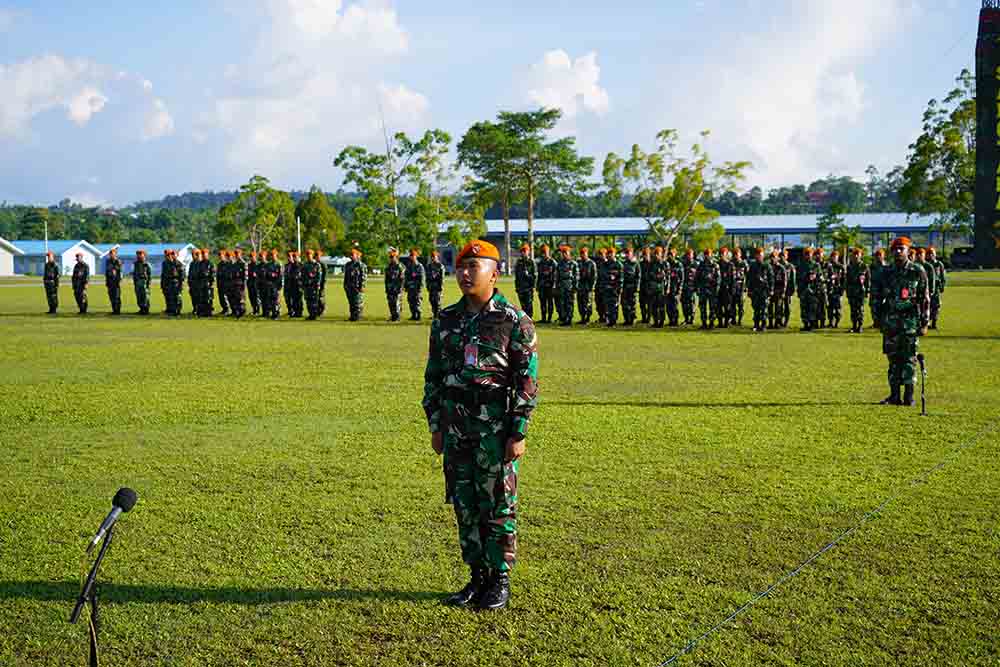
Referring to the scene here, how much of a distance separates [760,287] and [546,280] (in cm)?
543

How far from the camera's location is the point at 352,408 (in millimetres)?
11102

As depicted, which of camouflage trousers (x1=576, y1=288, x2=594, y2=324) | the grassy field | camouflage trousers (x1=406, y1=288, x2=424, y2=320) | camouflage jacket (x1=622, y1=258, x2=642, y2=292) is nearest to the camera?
the grassy field

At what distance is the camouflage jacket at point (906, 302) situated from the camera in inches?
429

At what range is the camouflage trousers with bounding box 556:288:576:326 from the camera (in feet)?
78.5

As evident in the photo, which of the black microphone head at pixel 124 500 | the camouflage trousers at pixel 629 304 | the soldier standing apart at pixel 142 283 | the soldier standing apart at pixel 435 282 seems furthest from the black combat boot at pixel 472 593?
the soldier standing apart at pixel 142 283

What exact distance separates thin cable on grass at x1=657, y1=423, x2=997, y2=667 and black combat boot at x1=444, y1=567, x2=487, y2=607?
1.12m

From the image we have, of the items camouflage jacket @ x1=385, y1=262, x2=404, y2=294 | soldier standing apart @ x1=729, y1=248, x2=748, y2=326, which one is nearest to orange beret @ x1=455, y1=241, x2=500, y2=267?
soldier standing apart @ x1=729, y1=248, x2=748, y2=326

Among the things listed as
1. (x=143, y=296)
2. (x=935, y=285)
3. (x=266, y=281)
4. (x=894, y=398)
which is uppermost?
(x=266, y=281)

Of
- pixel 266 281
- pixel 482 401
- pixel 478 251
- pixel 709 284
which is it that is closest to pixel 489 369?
pixel 482 401

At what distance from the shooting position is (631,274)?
932 inches

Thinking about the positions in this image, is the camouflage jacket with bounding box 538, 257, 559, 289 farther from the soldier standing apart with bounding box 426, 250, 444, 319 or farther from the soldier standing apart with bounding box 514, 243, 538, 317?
the soldier standing apart with bounding box 426, 250, 444, 319

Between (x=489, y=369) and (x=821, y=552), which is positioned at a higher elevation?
(x=489, y=369)

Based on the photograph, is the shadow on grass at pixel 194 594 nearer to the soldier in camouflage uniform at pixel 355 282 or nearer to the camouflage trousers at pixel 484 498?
the camouflage trousers at pixel 484 498

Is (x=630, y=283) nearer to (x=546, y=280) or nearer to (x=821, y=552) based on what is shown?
(x=546, y=280)
